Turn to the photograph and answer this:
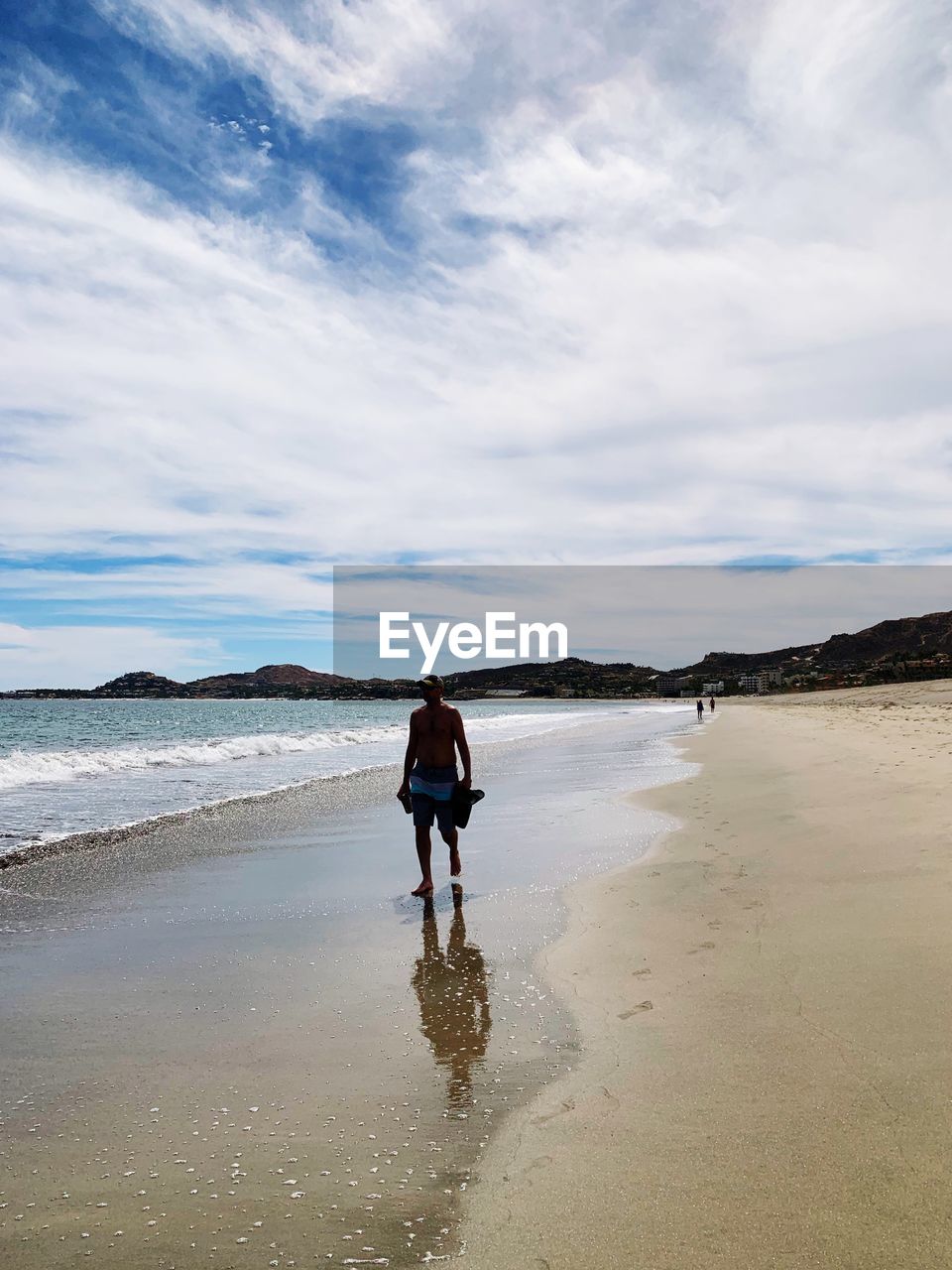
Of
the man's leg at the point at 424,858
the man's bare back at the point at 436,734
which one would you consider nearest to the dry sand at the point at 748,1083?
the man's leg at the point at 424,858

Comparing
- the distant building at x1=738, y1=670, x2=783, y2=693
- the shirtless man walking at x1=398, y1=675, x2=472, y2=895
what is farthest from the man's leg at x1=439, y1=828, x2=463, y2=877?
the distant building at x1=738, y1=670, x2=783, y2=693

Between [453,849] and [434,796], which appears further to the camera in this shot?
[434,796]

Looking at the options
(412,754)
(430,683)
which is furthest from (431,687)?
(412,754)

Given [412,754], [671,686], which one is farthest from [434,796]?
[671,686]

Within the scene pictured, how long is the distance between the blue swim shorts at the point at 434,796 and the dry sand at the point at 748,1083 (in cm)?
174

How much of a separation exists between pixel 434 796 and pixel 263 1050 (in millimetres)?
4036

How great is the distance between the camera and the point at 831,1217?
8.16ft

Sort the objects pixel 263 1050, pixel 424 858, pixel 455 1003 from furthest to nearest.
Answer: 1. pixel 424 858
2. pixel 455 1003
3. pixel 263 1050

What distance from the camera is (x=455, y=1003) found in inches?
182

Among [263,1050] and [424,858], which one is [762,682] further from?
[263,1050]

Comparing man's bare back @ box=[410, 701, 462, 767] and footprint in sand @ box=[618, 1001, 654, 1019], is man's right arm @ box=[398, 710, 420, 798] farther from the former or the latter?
footprint in sand @ box=[618, 1001, 654, 1019]

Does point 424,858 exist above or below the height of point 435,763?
below

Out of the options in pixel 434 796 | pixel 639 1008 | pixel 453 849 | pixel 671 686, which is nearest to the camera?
pixel 639 1008

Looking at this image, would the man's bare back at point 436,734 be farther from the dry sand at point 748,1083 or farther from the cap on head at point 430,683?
the dry sand at point 748,1083
